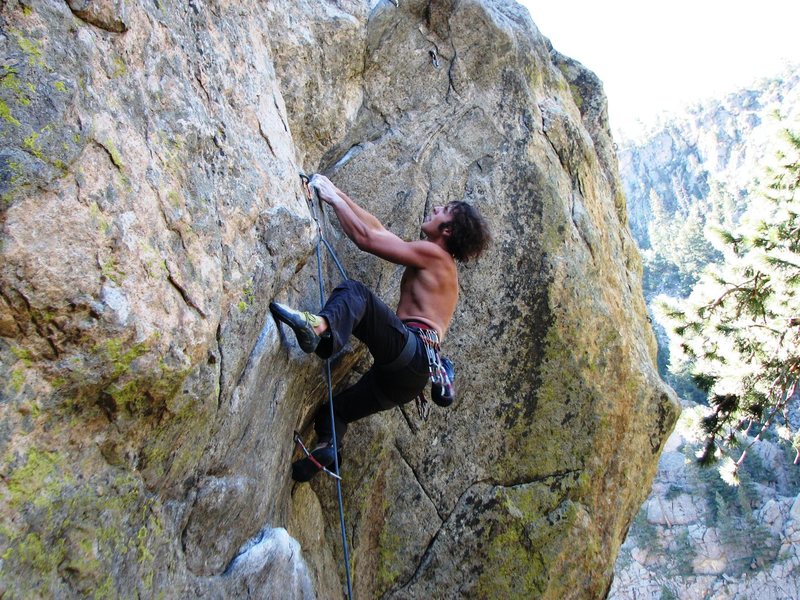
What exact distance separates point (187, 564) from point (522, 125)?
4715mm

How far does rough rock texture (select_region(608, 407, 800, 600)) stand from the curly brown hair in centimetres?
3465

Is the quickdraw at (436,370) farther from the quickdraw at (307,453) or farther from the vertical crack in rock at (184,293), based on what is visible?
the vertical crack in rock at (184,293)

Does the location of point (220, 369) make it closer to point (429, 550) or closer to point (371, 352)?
point (371, 352)

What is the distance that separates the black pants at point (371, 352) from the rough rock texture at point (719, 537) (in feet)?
115

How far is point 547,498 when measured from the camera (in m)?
5.43

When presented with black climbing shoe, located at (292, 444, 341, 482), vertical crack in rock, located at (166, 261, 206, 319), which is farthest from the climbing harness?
vertical crack in rock, located at (166, 261, 206, 319)

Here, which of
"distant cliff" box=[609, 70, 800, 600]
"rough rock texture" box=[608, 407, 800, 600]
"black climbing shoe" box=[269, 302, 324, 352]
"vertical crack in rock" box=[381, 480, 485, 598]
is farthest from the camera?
"distant cliff" box=[609, 70, 800, 600]

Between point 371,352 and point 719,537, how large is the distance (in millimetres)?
45422

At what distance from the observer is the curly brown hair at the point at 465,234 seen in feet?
16.0

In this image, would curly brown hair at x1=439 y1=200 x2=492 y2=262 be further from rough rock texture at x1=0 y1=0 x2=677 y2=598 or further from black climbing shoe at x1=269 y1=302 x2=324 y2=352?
black climbing shoe at x1=269 y1=302 x2=324 y2=352

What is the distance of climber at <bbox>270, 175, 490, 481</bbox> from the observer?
4.33 meters

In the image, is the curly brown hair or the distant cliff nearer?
the curly brown hair

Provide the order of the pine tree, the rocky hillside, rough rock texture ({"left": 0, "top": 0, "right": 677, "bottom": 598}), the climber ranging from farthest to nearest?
the rocky hillside, the pine tree, the climber, rough rock texture ({"left": 0, "top": 0, "right": 677, "bottom": 598})

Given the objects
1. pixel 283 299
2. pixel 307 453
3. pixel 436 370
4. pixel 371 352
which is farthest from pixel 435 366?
pixel 283 299
